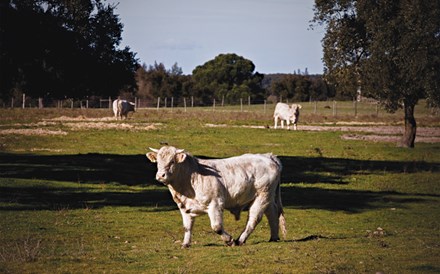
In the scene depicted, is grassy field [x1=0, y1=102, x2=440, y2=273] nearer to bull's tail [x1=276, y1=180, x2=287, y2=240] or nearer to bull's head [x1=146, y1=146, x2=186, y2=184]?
bull's tail [x1=276, y1=180, x2=287, y2=240]

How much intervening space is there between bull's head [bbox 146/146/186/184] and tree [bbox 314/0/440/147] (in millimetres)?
28613

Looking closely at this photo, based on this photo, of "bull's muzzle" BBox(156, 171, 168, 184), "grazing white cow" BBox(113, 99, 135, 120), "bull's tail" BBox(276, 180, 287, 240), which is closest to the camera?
"bull's muzzle" BBox(156, 171, 168, 184)

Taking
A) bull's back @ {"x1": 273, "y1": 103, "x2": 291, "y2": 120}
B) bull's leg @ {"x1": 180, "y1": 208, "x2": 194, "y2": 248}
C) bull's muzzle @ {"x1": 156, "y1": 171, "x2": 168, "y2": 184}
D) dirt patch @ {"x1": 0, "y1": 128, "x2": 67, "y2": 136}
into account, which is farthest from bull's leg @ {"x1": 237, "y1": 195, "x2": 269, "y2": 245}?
bull's back @ {"x1": 273, "y1": 103, "x2": 291, "y2": 120}

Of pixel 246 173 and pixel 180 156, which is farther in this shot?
pixel 246 173

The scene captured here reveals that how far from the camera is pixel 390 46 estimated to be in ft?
138

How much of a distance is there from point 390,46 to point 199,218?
22.9m

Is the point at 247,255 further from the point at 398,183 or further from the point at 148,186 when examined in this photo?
the point at 398,183

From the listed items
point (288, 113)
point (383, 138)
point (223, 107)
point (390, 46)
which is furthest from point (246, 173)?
point (223, 107)

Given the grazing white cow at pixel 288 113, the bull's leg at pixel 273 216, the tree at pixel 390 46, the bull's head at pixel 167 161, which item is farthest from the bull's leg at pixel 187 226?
the grazing white cow at pixel 288 113

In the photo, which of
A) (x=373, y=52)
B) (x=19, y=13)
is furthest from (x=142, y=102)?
(x=19, y=13)

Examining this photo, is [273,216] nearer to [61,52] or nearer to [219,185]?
[219,185]

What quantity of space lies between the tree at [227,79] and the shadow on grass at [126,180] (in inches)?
3810

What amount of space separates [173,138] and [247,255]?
117 feet

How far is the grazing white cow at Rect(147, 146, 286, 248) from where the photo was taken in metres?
15.0
